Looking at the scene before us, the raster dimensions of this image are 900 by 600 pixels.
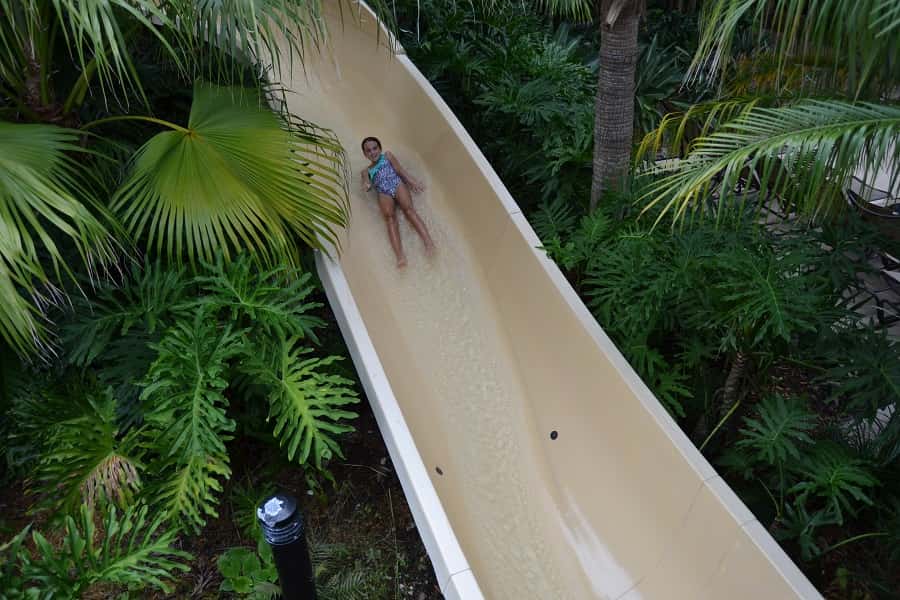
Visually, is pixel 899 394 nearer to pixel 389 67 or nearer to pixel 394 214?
pixel 394 214

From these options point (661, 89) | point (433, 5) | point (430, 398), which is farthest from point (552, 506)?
point (433, 5)

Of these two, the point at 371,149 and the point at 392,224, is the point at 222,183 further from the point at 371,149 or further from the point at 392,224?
the point at 371,149

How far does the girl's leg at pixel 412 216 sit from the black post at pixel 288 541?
260 centimetres

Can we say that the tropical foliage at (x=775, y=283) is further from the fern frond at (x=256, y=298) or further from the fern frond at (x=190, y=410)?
the fern frond at (x=190, y=410)

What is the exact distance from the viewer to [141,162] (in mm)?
2877

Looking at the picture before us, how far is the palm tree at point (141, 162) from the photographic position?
2.39 meters

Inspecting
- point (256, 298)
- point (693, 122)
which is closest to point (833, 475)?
point (256, 298)

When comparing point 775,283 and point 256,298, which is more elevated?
point 775,283

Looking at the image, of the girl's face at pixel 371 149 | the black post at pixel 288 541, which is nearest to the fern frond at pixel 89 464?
the black post at pixel 288 541

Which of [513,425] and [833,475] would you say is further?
[513,425]

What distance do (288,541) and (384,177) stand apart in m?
2.96

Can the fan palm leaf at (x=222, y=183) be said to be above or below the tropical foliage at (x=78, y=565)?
above

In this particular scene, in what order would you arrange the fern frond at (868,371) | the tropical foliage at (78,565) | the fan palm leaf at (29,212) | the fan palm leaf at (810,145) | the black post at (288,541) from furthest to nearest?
the fern frond at (868,371) → the fan palm leaf at (29,212) → the tropical foliage at (78,565) → the fan palm leaf at (810,145) → the black post at (288,541)

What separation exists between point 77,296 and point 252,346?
936 millimetres
